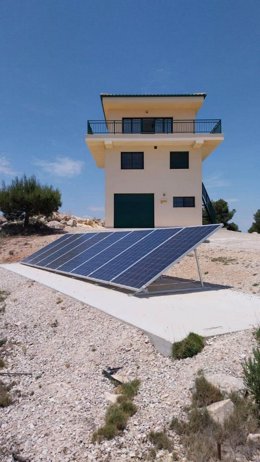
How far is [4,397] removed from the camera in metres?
5.36

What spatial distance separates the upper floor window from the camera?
3162 centimetres

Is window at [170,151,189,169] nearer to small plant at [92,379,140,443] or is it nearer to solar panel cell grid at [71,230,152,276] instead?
solar panel cell grid at [71,230,152,276]

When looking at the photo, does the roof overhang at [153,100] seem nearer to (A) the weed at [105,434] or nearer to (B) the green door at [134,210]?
(B) the green door at [134,210]

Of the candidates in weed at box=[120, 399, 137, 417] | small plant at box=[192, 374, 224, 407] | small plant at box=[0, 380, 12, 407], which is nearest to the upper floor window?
small plant at box=[0, 380, 12, 407]

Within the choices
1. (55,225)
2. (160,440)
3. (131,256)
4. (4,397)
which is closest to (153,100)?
(55,225)

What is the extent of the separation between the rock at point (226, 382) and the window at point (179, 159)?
27.0m

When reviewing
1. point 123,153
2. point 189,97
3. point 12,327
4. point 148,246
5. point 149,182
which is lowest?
point 12,327

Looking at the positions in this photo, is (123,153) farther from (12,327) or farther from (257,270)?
(12,327)

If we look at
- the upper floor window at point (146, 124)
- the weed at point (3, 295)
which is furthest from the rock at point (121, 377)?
the upper floor window at point (146, 124)

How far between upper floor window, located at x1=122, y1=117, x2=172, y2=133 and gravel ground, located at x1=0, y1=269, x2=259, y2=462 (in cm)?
2542

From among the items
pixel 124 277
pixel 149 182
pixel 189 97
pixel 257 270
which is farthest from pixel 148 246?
pixel 189 97

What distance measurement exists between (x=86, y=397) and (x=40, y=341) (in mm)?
2475

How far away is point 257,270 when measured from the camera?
1377 centimetres

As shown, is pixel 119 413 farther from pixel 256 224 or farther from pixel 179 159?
pixel 256 224
